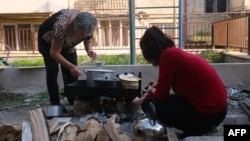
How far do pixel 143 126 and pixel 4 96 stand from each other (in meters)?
3.56

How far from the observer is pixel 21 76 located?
6.75 metres

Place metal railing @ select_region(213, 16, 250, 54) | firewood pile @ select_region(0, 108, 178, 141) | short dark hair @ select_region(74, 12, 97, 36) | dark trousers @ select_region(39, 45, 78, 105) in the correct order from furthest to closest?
1. metal railing @ select_region(213, 16, 250, 54)
2. dark trousers @ select_region(39, 45, 78, 105)
3. short dark hair @ select_region(74, 12, 97, 36)
4. firewood pile @ select_region(0, 108, 178, 141)

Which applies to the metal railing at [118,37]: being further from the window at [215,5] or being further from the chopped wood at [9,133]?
the chopped wood at [9,133]

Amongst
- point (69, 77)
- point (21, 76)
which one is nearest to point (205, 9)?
point (21, 76)

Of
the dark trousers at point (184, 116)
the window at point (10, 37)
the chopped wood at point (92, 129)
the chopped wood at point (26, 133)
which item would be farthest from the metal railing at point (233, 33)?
the window at point (10, 37)

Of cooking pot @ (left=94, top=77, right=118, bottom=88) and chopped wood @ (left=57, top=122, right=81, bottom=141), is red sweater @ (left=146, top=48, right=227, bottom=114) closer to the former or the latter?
chopped wood @ (left=57, top=122, right=81, bottom=141)

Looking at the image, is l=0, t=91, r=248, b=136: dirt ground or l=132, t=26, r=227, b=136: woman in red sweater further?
l=0, t=91, r=248, b=136: dirt ground

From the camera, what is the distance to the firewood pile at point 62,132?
10.4 feet

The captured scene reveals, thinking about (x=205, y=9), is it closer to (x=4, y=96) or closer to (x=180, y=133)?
(x=4, y=96)

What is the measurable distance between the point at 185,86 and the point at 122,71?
136 inches

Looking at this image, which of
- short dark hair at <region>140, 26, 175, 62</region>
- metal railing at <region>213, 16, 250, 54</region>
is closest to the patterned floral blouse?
short dark hair at <region>140, 26, 175, 62</region>

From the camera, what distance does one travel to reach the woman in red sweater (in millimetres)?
3090

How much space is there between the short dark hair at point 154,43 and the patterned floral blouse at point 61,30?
124cm

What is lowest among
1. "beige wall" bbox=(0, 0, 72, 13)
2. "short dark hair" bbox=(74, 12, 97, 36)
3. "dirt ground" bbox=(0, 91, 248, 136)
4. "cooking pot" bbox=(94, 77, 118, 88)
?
"dirt ground" bbox=(0, 91, 248, 136)
